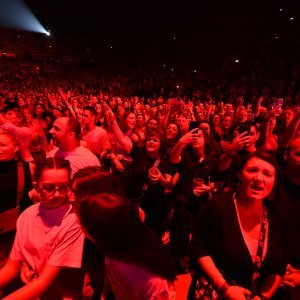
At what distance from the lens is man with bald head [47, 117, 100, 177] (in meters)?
2.82

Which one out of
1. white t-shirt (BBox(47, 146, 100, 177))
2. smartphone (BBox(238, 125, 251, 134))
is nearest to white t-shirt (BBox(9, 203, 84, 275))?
white t-shirt (BBox(47, 146, 100, 177))

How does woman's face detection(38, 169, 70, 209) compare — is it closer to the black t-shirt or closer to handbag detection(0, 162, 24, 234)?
handbag detection(0, 162, 24, 234)

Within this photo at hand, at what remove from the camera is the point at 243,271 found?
169 cm

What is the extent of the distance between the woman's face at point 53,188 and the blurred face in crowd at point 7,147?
28.3 inches

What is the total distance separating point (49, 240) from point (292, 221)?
1.55 metres

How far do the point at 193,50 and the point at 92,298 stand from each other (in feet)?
70.5

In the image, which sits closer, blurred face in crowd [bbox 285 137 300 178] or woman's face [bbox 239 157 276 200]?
woman's face [bbox 239 157 276 200]

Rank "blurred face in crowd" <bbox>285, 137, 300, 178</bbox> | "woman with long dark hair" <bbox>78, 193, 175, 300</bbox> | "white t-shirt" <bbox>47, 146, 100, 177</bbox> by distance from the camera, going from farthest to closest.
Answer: "white t-shirt" <bbox>47, 146, 100, 177</bbox>
"blurred face in crowd" <bbox>285, 137, 300, 178</bbox>
"woman with long dark hair" <bbox>78, 193, 175, 300</bbox>

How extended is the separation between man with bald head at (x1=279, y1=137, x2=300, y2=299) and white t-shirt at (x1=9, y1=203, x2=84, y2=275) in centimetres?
127

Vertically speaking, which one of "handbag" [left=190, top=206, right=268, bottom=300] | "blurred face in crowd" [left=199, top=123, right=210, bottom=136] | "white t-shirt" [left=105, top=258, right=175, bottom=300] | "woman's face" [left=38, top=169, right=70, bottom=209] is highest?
"woman's face" [left=38, top=169, right=70, bottom=209]

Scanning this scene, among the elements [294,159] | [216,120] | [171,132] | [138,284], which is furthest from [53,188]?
[216,120]

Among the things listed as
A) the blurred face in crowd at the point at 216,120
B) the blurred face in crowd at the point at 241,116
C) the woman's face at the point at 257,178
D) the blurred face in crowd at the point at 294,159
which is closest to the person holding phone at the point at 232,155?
the blurred face in crowd at the point at 294,159

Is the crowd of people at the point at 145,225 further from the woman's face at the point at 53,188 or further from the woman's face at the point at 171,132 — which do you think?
the woman's face at the point at 171,132

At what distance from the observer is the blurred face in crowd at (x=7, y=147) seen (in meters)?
2.36
